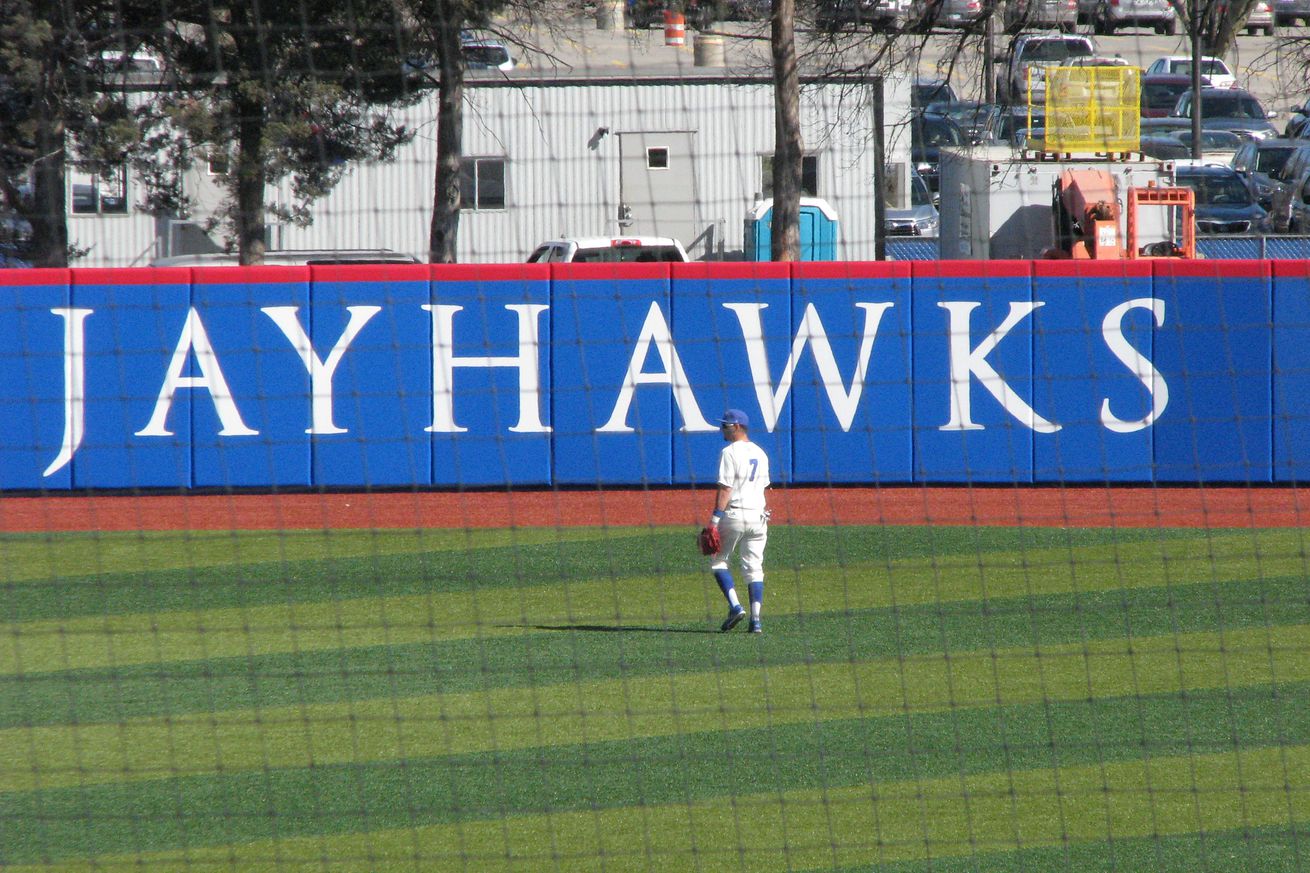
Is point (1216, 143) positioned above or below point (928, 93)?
below

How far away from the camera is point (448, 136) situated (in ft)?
38.8

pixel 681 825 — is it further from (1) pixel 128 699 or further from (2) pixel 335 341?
(2) pixel 335 341

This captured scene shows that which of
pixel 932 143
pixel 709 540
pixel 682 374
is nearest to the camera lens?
pixel 709 540

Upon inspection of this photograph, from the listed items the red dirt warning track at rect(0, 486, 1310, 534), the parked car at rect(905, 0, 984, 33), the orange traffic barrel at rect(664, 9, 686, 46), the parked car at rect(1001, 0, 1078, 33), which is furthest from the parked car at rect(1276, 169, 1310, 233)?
the orange traffic barrel at rect(664, 9, 686, 46)

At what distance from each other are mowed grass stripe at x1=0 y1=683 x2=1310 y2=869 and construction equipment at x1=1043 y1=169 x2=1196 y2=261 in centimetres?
1128

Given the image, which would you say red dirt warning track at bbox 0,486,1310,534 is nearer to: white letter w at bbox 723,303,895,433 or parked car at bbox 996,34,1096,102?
white letter w at bbox 723,303,895,433

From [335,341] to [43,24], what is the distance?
239 inches

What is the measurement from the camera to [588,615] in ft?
35.9

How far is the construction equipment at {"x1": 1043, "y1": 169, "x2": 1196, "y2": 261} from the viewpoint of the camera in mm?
18891

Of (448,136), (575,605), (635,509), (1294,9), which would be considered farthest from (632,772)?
(1294,9)

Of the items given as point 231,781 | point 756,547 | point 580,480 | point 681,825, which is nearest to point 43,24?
point 231,781

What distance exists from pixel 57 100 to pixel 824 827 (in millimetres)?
7066

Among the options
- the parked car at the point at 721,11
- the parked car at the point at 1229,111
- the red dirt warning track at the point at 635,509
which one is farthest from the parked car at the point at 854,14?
the parked car at the point at 1229,111

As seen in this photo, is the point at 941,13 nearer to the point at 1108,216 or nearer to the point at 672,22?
the point at 1108,216
